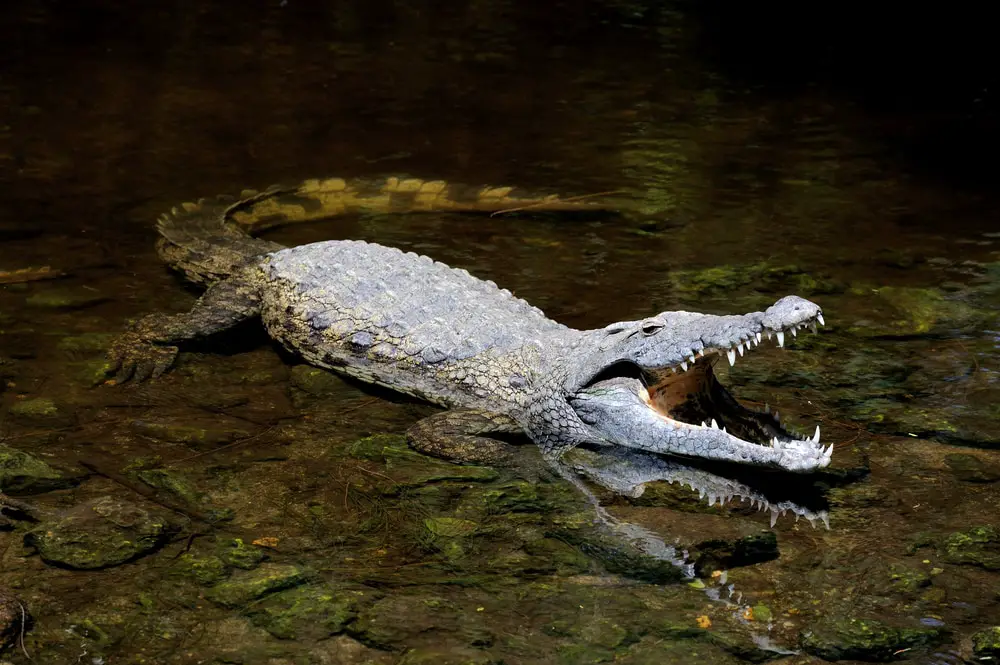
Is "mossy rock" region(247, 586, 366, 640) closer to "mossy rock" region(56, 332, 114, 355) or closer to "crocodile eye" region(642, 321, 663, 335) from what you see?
"crocodile eye" region(642, 321, 663, 335)

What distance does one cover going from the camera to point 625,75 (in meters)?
12.3

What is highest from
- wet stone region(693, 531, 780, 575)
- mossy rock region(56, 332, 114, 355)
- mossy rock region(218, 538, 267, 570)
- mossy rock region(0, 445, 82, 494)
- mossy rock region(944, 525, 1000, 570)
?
mossy rock region(944, 525, 1000, 570)

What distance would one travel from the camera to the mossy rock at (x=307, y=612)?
12.0 ft

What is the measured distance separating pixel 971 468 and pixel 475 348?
219 cm

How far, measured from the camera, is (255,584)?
12.7 ft

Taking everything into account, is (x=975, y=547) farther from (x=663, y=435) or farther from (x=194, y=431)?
(x=194, y=431)

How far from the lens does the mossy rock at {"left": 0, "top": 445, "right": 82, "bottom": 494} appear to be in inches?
176

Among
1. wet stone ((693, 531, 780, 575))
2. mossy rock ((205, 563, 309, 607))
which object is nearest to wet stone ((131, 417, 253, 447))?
mossy rock ((205, 563, 309, 607))

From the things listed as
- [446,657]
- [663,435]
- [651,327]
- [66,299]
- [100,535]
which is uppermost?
[651,327]

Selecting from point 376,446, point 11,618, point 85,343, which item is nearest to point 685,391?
point 376,446

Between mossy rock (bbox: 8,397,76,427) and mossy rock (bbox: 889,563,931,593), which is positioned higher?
mossy rock (bbox: 889,563,931,593)

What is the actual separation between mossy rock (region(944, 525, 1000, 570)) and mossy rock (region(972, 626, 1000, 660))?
18.3 inches

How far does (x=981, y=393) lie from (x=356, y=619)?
3.19 meters

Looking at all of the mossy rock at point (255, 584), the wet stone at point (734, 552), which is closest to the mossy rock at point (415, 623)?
the mossy rock at point (255, 584)
